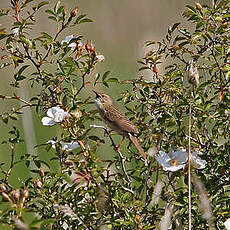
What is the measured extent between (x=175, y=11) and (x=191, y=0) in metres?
0.21

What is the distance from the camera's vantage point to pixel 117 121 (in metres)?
2.39

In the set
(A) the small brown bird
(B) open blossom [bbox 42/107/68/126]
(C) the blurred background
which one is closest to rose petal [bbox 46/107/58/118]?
(B) open blossom [bbox 42/107/68/126]

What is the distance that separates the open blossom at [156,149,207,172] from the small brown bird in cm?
13

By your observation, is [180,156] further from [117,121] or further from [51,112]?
[51,112]

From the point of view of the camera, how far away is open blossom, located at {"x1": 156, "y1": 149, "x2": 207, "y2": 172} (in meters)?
2.17

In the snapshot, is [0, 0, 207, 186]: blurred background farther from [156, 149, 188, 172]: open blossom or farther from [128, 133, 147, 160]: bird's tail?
[156, 149, 188, 172]: open blossom

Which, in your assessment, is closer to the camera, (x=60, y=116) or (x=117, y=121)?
(x=60, y=116)

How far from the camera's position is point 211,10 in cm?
240

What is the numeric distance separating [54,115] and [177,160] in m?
0.41

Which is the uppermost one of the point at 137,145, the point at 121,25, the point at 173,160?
the point at 121,25

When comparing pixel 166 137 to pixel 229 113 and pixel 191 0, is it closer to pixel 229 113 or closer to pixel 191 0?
pixel 229 113

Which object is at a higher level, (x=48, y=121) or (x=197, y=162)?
(x=48, y=121)

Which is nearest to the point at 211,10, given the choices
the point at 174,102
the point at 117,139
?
the point at 174,102

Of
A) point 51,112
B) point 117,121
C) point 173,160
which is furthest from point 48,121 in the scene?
point 173,160
